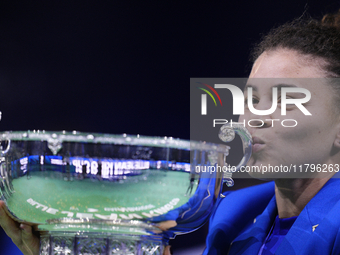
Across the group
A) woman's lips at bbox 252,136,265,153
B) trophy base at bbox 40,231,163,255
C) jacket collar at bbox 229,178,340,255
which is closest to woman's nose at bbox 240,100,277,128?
woman's lips at bbox 252,136,265,153

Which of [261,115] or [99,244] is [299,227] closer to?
[261,115]

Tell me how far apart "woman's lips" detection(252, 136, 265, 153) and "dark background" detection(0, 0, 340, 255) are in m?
0.40

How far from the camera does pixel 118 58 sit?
889 mm

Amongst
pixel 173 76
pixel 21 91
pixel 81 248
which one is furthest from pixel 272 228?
pixel 21 91

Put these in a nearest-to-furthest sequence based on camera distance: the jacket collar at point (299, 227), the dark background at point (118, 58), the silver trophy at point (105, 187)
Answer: the silver trophy at point (105, 187)
the jacket collar at point (299, 227)
the dark background at point (118, 58)

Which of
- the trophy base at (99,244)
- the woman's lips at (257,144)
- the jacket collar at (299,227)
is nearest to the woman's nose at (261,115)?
the woman's lips at (257,144)

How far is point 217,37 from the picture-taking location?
876 mm

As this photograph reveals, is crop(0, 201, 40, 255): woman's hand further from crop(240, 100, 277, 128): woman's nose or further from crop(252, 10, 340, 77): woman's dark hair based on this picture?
crop(252, 10, 340, 77): woman's dark hair

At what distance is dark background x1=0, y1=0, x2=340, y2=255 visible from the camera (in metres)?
0.86

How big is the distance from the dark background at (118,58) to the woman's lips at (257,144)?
398 mm

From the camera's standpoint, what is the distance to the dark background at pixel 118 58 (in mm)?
858

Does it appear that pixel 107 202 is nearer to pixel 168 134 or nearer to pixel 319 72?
pixel 319 72

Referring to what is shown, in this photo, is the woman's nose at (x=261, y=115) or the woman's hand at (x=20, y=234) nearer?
the woman's hand at (x=20, y=234)

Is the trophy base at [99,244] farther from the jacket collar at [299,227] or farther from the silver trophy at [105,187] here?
the jacket collar at [299,227]
